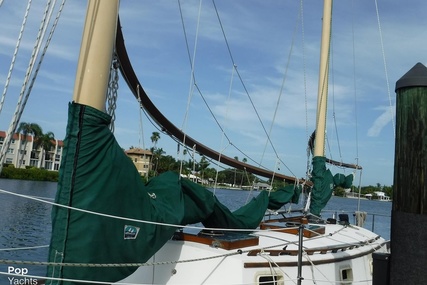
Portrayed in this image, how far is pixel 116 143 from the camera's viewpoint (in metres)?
4.37

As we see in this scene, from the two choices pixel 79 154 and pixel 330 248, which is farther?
pixel 330 248

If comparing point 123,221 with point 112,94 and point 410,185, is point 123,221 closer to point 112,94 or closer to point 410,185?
point 112,94

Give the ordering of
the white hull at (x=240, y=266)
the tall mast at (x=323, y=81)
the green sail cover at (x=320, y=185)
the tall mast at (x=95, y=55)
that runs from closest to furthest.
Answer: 1. the tall mast at (x=95, y=55)
2. the white hull at (x=240, y=266)
3. the green sail cover at (x=320, y=185)
4. the tall mast at (x=323, y=81)

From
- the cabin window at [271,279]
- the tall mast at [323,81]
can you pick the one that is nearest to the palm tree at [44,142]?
the tall mast at [323,81]

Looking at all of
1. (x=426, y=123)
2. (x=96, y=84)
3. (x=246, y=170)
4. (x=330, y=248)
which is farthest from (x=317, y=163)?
(x=96, y=84)

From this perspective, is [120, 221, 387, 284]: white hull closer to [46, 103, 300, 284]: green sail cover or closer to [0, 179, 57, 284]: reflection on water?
[46, 103, 300, 284]: green sail cover

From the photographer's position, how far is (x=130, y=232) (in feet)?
13.9

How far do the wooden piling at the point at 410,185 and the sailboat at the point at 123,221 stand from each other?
1.48 meters

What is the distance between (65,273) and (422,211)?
3307 mm

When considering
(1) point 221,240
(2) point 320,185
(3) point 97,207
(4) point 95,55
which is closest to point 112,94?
(4) point 95,55

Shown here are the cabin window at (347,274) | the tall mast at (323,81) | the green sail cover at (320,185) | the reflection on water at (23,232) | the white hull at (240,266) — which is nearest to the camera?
the white hull at (240,266)

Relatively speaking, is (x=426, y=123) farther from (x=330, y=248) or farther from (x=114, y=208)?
(x=330, y=248)

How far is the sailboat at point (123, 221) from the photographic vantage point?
3.92 meters

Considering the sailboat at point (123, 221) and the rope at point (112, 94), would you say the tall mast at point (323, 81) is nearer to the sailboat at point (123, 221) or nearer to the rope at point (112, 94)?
the sailboat at point (123, 221)
